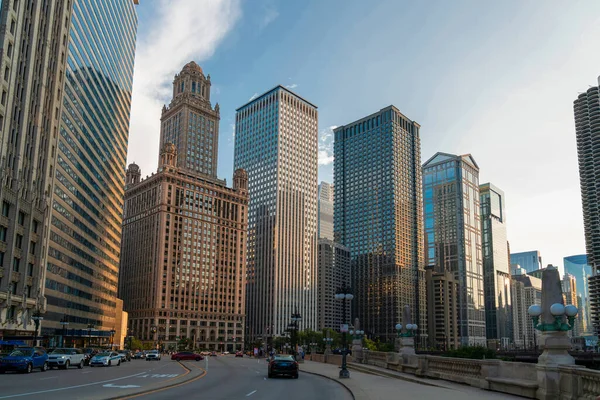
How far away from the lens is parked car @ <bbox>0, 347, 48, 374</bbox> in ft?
105

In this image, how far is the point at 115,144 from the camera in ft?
430

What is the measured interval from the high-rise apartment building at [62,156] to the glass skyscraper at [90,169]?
0.22 metres

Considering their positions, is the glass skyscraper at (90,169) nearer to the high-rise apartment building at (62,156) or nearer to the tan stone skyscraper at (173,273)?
the high-rise apartment building at (62,156)

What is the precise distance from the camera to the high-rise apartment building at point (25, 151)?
2440 inches

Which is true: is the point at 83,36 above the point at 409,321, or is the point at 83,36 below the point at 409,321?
above

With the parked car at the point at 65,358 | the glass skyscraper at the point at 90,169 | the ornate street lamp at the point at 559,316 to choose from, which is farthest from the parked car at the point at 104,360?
the ornate street lamp at the point at 559,316

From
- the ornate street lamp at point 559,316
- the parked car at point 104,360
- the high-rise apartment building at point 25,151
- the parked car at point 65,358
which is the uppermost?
the high-rise apartment building at point 25,151

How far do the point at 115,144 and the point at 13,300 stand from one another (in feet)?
242

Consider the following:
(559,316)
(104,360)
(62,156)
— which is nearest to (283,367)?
(559,316)

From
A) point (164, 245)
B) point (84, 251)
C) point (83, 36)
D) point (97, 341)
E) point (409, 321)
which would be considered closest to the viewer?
point (409, 321)

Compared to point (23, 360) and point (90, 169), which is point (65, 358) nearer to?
point (23, 360)

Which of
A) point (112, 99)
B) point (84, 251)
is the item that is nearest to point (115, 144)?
point (112, 99)

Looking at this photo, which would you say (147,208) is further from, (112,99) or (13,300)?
(13,300)

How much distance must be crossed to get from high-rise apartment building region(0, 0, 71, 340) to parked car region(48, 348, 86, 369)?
2217cm
